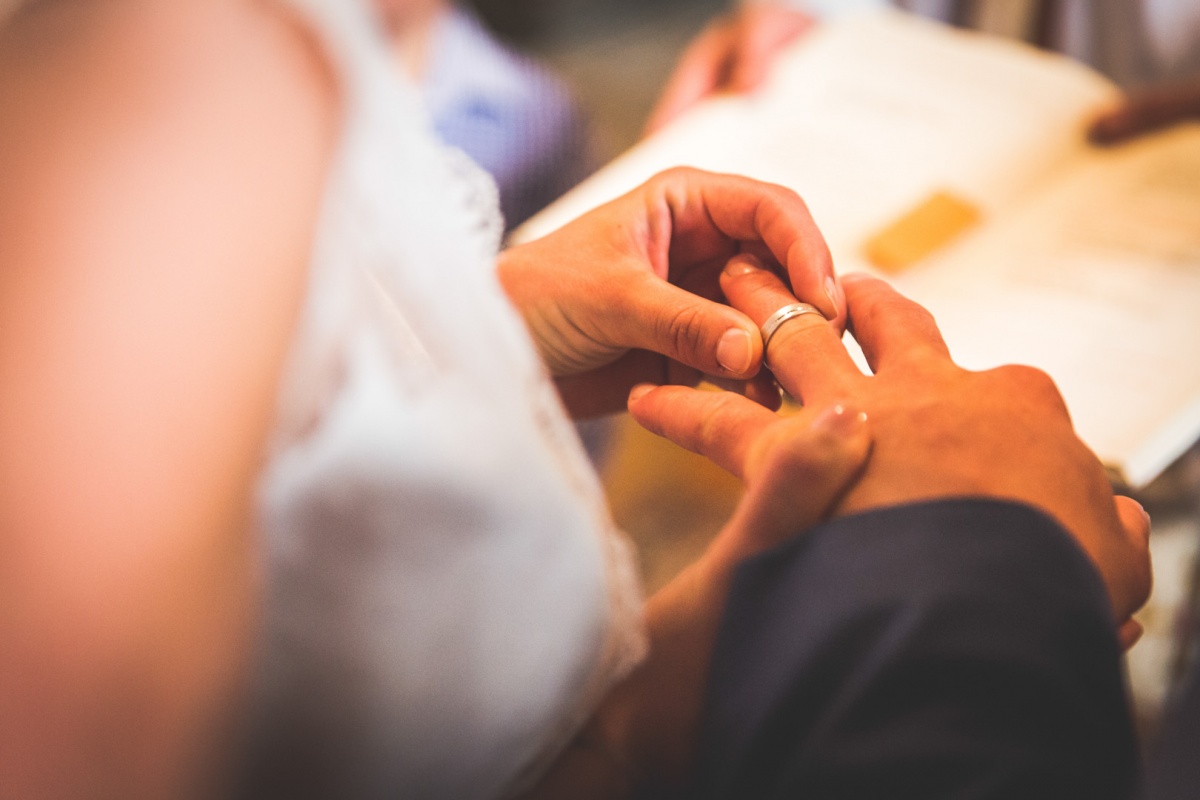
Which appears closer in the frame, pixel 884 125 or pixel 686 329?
pixel 686 329

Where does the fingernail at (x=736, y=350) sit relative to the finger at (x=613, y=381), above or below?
above

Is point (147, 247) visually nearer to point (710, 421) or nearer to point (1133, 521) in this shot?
point (710, 421)

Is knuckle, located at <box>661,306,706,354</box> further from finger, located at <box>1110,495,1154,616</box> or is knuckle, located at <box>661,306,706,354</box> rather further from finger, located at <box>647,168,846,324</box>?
finger, located at <box>1110,495,1154,616</box>

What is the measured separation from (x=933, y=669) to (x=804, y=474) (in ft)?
0.23

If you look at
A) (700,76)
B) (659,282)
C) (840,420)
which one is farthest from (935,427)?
(700,76)

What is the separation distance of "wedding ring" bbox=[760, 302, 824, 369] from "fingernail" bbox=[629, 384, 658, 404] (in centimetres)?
6

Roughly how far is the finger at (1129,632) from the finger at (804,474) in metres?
0.10

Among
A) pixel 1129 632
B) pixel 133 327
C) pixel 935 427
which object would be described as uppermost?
pixel 133 327

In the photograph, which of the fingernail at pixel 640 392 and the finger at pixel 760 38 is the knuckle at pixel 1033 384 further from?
the finger at pixel 760 38

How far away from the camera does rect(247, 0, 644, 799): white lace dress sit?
37cm

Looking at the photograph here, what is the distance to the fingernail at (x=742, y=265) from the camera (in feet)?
1.21

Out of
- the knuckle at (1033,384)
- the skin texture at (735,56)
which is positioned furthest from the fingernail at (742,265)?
the skin texture at (735,56)

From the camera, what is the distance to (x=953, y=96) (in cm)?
60

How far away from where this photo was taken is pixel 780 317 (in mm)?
338
